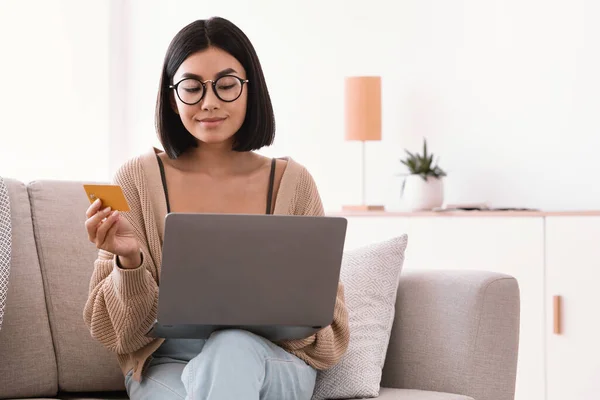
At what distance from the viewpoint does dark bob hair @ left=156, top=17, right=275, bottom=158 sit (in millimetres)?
1937

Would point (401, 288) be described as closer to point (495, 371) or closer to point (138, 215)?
point (495, 371)

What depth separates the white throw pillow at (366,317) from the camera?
1.91 m

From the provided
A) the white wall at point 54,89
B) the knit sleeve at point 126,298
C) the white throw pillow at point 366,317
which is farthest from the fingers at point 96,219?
the white wall at point 54,89

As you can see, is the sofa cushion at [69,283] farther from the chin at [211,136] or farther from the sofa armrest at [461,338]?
the sofa armrest at [461,338]

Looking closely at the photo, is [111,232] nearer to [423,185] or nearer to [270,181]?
[270,181]

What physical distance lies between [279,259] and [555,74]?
2.30 m

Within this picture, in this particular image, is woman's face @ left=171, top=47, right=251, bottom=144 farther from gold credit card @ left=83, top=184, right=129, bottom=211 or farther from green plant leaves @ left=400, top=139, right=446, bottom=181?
green plant leaves @ left=400, top=139, right=446, bottom=181

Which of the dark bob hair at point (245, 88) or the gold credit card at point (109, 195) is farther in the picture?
the dark bob hair at point (245, 88)

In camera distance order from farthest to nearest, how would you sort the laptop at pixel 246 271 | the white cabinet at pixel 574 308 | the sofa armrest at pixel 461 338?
the white cabinet at pixel 574 308 < the sofa armrest at pixel 461 338 < the laptop at pixel 246 271

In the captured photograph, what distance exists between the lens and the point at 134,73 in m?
4.92

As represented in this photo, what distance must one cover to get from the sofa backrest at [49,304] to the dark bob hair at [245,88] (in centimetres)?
36

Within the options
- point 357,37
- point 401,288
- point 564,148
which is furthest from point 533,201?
point 401,288

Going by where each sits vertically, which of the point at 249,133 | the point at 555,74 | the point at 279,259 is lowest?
the point at 279,259

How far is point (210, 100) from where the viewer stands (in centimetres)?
189
